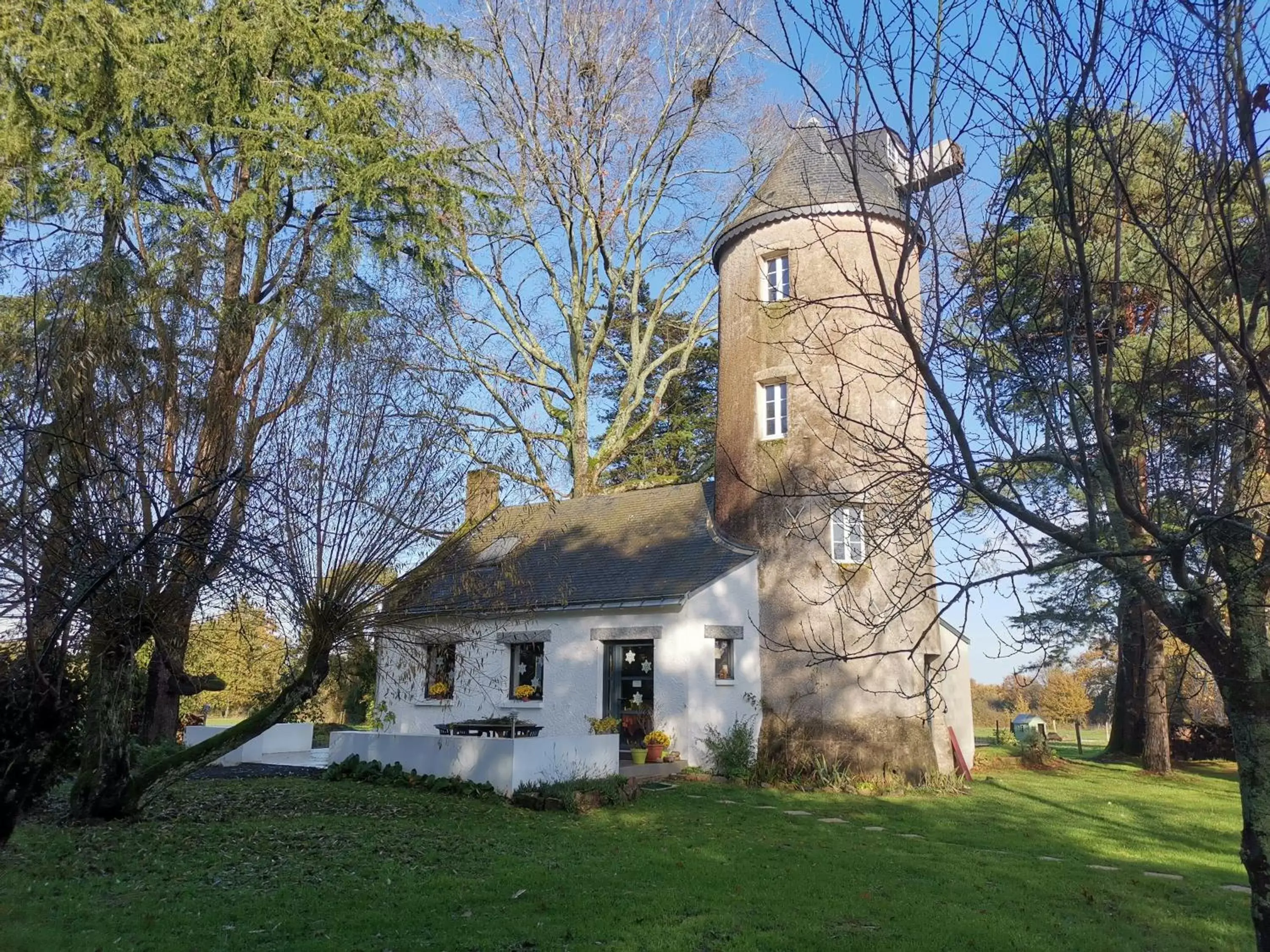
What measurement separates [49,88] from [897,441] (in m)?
15.8

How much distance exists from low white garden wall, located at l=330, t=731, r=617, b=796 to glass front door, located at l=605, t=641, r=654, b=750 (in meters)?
2.92

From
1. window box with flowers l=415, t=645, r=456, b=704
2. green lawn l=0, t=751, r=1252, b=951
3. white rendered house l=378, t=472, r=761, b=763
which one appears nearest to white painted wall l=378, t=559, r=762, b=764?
white rendered house l=378, t=472, r=761, b=763

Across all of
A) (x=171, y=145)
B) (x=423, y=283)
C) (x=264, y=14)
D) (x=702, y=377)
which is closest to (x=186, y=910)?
(x=423, y=283)

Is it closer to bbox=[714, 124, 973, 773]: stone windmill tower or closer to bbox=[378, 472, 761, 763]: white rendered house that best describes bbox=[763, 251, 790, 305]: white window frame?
bbox=[714, 124, 973, 773]: stone windmill tower

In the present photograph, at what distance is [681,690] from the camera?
50.2ft

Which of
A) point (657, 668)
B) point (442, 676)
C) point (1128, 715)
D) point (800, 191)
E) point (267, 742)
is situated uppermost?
point (800, 191)

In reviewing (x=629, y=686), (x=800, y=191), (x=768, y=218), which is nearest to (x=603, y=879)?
(x=629, y=686)

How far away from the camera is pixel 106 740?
29.7ft

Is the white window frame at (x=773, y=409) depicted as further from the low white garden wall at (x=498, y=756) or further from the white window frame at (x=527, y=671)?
the low white garden wall at (x=498, y=756)

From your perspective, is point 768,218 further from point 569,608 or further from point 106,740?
point 106,740

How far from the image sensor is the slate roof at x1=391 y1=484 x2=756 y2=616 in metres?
11.0

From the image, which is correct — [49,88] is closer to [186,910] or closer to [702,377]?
[186,910]

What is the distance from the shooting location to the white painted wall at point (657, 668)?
15352mm

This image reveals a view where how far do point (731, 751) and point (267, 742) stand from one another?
31.0ft
